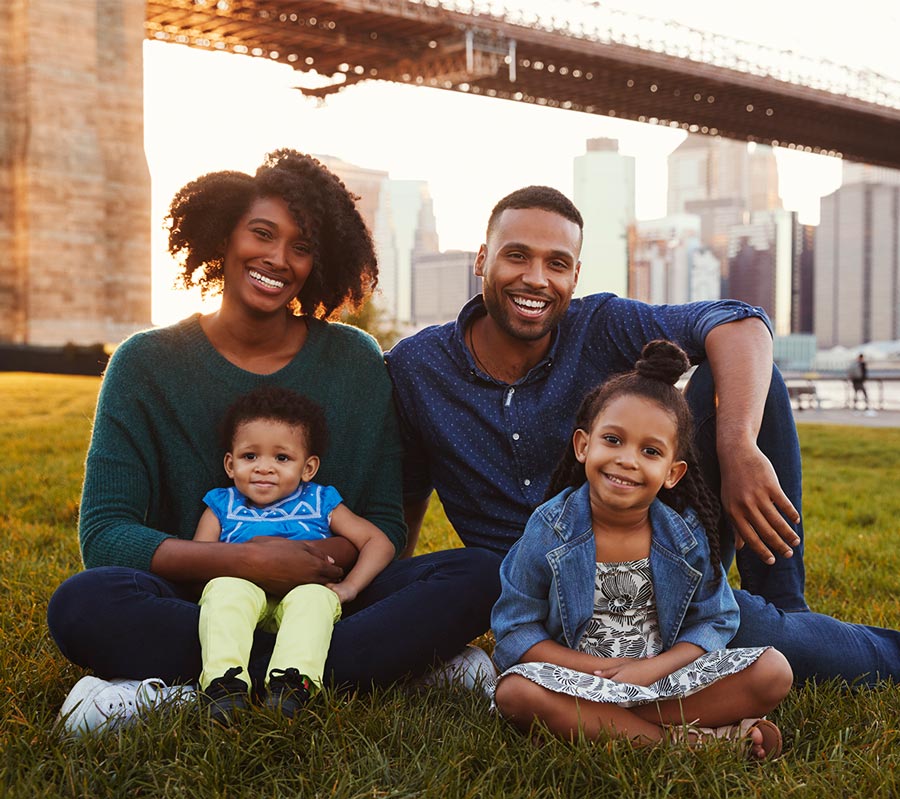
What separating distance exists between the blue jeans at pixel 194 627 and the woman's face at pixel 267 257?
1.88 feet

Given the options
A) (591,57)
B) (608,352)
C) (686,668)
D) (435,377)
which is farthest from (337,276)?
(591,57)

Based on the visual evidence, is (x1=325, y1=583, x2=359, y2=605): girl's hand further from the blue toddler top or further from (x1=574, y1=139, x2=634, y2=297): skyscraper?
(x1=574, y1=139, x2=634, y2=297): skyscraper

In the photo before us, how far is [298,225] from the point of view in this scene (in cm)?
209

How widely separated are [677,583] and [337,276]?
1022 mm

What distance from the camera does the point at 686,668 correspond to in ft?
5.16

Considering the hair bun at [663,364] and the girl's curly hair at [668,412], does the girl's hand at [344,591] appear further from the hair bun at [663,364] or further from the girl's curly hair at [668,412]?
the hair bun at [663,364]

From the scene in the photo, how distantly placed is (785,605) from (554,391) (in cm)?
58

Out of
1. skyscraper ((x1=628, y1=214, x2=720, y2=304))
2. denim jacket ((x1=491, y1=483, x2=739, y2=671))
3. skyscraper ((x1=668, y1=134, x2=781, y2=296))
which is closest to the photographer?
denim jacket ((x1=491, y1=483, x2=739, y2=671))

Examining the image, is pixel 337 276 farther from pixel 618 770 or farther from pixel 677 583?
pixel 618 770

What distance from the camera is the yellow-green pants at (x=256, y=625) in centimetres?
164

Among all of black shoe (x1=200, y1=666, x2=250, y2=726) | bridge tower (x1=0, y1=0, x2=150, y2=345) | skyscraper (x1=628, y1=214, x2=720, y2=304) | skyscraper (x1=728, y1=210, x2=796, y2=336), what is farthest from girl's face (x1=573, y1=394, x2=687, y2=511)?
skyscraper (x1=728, y1=210, x2=796, y2=336)

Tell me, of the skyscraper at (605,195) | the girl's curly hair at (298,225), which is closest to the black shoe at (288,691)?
the girl's curly hair at (298,225)

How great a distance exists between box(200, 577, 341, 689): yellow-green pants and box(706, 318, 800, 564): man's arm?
2.27ft

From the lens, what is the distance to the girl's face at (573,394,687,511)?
160 centimetres
